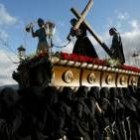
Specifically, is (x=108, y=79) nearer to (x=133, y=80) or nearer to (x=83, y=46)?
(x=83, y=46)

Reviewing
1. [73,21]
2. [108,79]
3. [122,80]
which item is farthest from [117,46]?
[108,79]

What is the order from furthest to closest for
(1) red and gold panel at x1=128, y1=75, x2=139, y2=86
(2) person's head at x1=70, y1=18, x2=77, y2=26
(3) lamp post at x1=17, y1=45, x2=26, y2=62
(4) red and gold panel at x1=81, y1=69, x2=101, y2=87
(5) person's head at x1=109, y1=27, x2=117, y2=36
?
(5) person's head at x1=109, y1=27, x2=117, y2=36 < (1) red and gold panel at x1=128, y1=75, x2=139, y2=86 < (2) person's head at x1=70, y1=18, x2=77, y2=26 < (4) red and gold panel at x1=81, y1=69, x2=101, y2=87 < (3) lamp post at x1=17, y1=45, x2=26, y2=62

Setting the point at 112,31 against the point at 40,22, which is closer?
the point at 40,22

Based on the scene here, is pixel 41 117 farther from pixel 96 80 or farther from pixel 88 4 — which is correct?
pixel 88 4

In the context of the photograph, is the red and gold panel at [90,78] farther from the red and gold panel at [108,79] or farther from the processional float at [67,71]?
the red and gold panel at [108,79]

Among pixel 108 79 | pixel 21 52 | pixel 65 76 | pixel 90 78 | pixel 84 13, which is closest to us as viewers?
pixel 65 76

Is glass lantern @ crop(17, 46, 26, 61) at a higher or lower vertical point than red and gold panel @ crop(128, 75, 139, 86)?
higher

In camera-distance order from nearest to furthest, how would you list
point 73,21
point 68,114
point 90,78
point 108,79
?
point 68,114, point 90,78, point 108,79, point 73,21

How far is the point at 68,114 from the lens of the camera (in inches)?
339

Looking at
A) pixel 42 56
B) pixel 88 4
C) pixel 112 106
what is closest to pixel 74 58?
pixel 42 56

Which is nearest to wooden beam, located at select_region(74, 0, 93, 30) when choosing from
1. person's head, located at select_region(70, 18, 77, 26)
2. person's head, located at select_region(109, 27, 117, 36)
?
person's head, located at select_region(70, 18, 77, 26)

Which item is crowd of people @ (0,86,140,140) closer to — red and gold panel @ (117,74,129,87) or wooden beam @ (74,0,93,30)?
red and gold panel @ (117,74,129,87)

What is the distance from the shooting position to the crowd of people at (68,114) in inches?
298

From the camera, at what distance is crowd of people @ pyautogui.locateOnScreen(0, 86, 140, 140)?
756 cm
